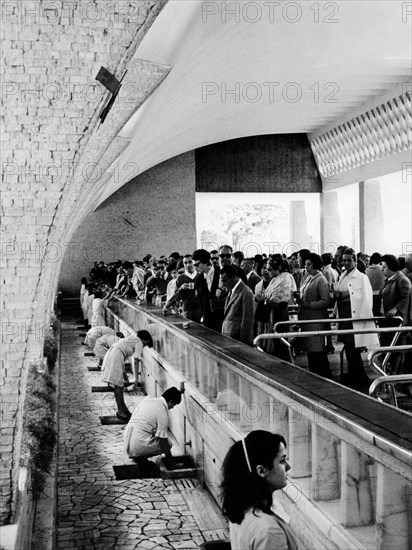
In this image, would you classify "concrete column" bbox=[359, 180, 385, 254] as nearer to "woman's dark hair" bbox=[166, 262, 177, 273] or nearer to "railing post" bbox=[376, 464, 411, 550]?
"woman's dark hair" bbox=[166, 262, 177, 273]

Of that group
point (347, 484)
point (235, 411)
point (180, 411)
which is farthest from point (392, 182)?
point (347, 484)

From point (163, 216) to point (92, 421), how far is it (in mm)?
19972

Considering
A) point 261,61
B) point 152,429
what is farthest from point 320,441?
point 261,61

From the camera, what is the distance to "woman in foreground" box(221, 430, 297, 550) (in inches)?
99.0

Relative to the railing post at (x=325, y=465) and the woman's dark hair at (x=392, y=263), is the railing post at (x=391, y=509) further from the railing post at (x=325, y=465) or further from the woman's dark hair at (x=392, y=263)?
the woman's dark hair at (x=392, y=263)

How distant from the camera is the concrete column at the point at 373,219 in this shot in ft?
76.8

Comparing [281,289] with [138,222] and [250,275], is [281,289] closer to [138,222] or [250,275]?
[250,275]

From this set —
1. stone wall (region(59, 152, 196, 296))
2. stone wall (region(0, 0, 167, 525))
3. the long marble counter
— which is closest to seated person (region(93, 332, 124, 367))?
the long marble counter

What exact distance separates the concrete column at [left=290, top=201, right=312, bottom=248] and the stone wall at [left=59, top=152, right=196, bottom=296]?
435 centimetres

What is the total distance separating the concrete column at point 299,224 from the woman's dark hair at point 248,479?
26679 millimetres

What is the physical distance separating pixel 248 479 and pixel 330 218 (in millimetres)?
26777

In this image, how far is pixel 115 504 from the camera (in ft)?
19.1

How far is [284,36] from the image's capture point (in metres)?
13.0

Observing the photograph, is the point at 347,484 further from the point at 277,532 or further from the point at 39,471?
the point at 39,471
